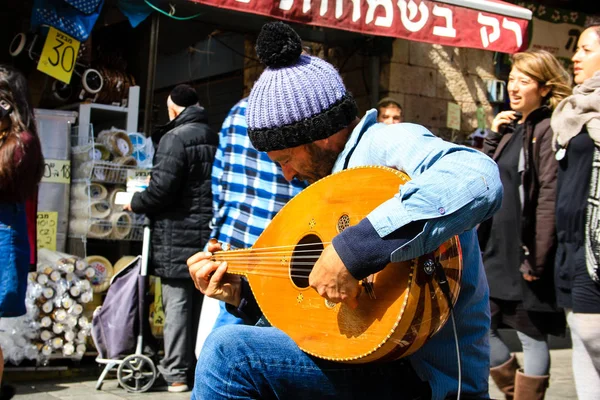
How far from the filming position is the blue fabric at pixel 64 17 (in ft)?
18.5

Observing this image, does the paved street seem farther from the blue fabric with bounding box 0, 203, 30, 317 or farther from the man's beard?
the man's beard

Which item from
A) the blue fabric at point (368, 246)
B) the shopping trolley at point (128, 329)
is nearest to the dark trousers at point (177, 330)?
the shopping trolley at point (128, 329)

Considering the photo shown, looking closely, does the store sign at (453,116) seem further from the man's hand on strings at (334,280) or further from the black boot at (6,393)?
the man's hand on strings at (334,280)

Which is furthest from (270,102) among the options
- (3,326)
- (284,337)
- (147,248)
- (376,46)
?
(376,46)

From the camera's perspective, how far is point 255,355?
6.68 feet

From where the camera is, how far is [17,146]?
13.1ft

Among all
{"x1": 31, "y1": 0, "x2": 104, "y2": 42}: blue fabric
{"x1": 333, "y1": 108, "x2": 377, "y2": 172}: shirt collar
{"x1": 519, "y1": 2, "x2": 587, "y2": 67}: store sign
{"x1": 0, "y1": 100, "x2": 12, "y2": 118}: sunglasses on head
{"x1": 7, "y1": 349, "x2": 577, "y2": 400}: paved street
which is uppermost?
{"x1": 519, "y1": 2, "x2": 587, "y2": 67}: store sign

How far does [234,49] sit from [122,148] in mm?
2623

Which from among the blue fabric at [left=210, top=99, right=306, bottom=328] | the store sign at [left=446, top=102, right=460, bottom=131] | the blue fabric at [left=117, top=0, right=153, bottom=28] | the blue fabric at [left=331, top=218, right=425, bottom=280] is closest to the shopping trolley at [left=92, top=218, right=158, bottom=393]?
the blue fabric at [left=210, top=99, right=306, bottom=328]

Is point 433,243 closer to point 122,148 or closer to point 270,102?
point 270,102

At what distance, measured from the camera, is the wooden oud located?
6.04 ft

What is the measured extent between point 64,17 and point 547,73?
3.44 meters

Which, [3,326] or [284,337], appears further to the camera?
[3,326]

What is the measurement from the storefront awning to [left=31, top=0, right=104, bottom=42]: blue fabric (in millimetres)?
1108
